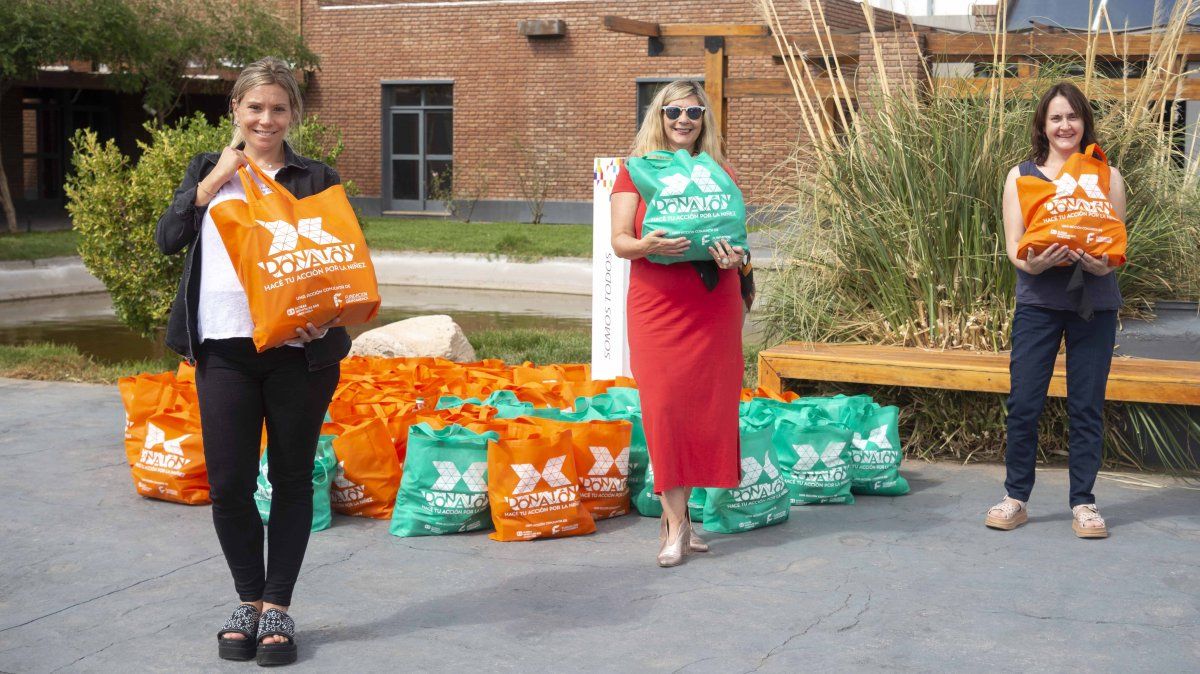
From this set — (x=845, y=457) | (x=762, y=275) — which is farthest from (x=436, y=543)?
(x=762, y=275)

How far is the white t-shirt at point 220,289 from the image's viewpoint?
3682 millimetres

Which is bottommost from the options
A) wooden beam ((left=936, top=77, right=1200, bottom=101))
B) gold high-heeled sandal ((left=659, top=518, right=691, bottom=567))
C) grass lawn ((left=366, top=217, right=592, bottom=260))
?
gold high-heeled sandal ((left=659, top=518, right=691, bottom=567))

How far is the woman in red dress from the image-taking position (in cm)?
475

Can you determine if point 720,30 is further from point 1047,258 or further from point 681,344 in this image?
point 681,344

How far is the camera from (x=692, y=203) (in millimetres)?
4574

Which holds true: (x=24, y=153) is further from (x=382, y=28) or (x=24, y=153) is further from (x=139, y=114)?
(x=382, y=28)

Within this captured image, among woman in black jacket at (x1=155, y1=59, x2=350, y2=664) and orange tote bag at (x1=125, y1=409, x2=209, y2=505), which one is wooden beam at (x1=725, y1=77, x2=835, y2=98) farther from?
woman in black jacket at (x1=155, y1=59, x2=350, y2=664)

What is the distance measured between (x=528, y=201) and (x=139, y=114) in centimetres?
1068

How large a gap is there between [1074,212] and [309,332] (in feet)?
10.3

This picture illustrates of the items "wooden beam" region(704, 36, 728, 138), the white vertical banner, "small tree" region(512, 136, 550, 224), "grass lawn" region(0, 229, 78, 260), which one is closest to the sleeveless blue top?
the white vertical banner

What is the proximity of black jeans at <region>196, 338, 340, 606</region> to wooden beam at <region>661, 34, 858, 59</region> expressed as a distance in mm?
7477

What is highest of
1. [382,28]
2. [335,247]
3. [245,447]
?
[382,28]

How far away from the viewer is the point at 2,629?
4090mm

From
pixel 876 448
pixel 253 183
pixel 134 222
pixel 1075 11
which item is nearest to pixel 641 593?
pixel 876 448
